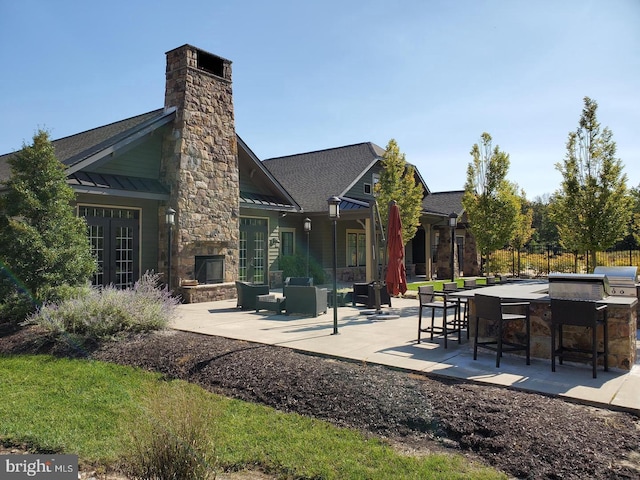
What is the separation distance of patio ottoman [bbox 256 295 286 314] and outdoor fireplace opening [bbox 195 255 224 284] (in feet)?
10.8

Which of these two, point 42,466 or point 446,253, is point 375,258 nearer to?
point 42,466

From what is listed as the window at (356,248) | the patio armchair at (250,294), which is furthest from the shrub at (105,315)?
the window at (356,248)

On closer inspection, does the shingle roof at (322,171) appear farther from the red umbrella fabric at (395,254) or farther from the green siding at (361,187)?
the red umbrella fabric at (395,254)

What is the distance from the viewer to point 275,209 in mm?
16328

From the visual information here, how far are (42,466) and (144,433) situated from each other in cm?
137

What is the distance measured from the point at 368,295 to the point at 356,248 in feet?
31.5

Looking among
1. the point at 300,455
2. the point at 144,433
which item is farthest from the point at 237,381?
the point at 144,433

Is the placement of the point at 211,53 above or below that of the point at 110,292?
above

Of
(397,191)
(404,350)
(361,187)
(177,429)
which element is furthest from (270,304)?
(361,187)

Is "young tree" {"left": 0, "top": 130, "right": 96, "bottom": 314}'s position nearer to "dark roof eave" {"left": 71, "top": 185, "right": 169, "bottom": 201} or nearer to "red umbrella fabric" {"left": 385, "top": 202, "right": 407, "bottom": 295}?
"dark roof eave" {"left": 71, "top": 185, "right": 169, "bottom": 201}

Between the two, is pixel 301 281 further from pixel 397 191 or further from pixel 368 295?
pixel 397 191

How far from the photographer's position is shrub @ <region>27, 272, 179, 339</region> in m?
7.27

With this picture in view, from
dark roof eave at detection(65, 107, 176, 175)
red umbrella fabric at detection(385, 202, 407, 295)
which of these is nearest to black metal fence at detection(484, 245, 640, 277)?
red umbrella fabric at detection(385, 202, 407, 295)

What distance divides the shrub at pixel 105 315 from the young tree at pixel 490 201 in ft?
35.7
